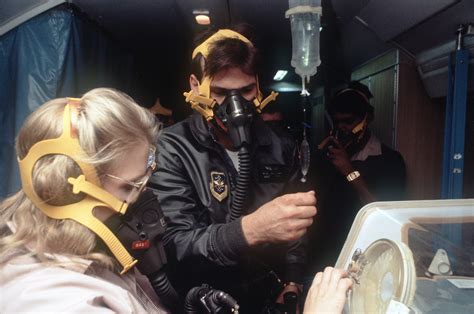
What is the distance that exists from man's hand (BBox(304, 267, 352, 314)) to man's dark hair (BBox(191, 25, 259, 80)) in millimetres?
1131

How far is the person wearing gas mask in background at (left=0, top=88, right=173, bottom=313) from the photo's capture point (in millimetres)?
970

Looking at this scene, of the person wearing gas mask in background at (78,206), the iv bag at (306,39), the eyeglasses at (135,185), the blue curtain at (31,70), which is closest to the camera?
the person wearing gas mask in background at (78,206)

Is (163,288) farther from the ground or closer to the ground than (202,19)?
closer to the ground

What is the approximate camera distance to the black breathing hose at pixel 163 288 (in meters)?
1.50

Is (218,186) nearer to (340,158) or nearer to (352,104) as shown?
(340,158)

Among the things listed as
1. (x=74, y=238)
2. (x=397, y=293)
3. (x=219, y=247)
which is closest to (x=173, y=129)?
(x=219, y=247)

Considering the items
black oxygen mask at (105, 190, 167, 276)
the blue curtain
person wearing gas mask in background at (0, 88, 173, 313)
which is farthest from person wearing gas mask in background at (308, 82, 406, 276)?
the blue curtain

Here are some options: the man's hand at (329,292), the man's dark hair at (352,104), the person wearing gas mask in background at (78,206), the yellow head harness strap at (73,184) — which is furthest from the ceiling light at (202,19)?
the man's hand at (329,292)

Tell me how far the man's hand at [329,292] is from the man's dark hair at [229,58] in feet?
3.71

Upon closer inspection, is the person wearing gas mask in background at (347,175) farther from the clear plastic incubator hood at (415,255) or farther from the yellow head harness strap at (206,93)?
the clear plastic incubator hood at (415,255)

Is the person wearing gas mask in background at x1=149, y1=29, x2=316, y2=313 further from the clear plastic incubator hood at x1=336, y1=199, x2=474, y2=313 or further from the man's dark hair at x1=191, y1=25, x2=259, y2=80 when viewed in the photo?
the clear plastic incubator hood at x1=336, y1=199, x2=474, y2=313

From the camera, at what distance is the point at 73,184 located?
112cm

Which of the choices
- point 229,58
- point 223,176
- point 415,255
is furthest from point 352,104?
point 415,255

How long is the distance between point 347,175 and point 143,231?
6.38ft
